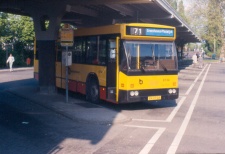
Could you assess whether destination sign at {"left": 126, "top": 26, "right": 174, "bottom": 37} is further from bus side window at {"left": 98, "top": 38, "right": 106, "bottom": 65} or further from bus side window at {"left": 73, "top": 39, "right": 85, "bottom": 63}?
bus side window at {"left": 73, "top": 39, "right": 85, "bottom": 63}

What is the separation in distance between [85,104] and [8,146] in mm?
6633

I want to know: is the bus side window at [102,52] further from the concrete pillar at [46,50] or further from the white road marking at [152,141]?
the white road marking at [152,141]

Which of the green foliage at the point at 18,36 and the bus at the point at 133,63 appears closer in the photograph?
the bus at the point at 133,63

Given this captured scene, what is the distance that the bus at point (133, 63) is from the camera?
13.9 metres

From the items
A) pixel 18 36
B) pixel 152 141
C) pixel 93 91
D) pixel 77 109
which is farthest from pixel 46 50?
pixel 18 36

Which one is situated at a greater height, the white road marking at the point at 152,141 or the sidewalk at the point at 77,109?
the sidewalk at the point at 77,109

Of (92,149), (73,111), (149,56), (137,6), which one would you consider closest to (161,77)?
(149,56)

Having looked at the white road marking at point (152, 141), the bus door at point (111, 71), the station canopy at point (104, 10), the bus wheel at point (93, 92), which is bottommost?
the white road marking at point (152, 141)

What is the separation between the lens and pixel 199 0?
8119cm

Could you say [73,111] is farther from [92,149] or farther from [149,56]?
[92,149]

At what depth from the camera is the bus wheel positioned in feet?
51.4

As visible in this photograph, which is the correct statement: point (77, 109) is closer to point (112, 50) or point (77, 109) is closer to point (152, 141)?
point (112, 50)

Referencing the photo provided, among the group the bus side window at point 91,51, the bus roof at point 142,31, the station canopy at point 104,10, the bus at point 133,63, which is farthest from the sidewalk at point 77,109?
the station canopy at point 104,10

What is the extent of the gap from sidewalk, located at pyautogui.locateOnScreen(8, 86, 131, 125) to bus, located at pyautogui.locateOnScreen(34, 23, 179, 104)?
736mm
